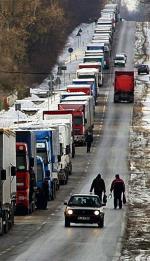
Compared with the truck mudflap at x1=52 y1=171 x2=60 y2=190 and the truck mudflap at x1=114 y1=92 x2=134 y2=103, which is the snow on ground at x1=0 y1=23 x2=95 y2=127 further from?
the truck mudflap at x1=52 y1=171 x2=60 y2=190

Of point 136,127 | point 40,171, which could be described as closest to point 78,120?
point 136,127

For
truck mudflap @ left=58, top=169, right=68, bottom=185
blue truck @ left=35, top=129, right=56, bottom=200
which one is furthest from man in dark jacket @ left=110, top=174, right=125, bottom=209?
truck mudflap @ left=58, top=169, right=68, bottom=185

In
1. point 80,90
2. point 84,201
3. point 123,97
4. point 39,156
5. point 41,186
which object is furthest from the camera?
point 123,97

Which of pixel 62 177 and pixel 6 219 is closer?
pixel 6 219

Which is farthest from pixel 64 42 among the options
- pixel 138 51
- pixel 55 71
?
pixel 55 71

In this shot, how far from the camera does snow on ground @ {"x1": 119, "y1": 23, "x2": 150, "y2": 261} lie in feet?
99.2

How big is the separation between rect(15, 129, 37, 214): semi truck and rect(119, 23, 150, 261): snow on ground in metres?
3.49

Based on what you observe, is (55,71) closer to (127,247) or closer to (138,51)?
(138,51)

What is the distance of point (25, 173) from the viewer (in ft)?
134

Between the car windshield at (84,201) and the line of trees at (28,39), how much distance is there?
236 feet

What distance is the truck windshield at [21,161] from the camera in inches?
1604

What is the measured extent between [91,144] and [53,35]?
74499mm

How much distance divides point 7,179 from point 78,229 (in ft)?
9.40

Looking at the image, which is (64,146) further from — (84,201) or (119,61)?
(119,61)
